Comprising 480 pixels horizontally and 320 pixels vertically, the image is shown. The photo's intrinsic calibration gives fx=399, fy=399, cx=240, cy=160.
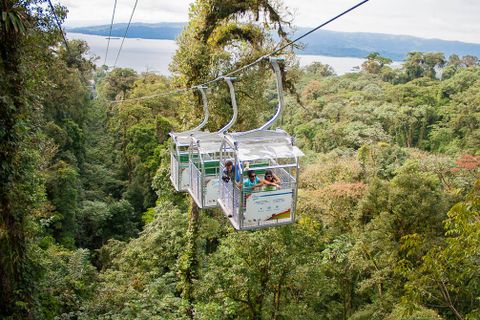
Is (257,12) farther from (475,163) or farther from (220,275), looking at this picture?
(475,163)

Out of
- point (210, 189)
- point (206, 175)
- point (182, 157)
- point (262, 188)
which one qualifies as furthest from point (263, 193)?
point (182, 157)

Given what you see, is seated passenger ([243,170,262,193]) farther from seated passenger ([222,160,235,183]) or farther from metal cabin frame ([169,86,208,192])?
metal cabin frame ([169,86,208,192])

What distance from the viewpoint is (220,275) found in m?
8.98

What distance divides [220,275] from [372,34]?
138 meters

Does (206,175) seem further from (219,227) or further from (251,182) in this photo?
(219,227)

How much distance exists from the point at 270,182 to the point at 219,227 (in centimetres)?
721

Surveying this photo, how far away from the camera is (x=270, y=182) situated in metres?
6.14

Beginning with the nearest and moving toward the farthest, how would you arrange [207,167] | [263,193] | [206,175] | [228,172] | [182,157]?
[263,193]
[228,172]
[206,175]
[207,167]
[182,157]

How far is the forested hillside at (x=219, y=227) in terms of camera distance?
654cm

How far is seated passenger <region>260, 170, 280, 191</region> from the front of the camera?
19.8 ft

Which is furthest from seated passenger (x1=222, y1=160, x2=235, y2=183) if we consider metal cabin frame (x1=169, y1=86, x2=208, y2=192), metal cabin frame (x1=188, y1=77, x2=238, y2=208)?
metal cabin frame (x1=169, y1=86, x2=208, y2=192)

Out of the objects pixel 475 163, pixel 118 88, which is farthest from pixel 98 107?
pixel 475 163

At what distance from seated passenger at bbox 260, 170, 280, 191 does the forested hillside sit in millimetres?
2205

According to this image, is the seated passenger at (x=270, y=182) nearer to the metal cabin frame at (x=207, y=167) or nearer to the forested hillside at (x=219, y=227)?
the metal cabin frame at (x=207, y=167)
